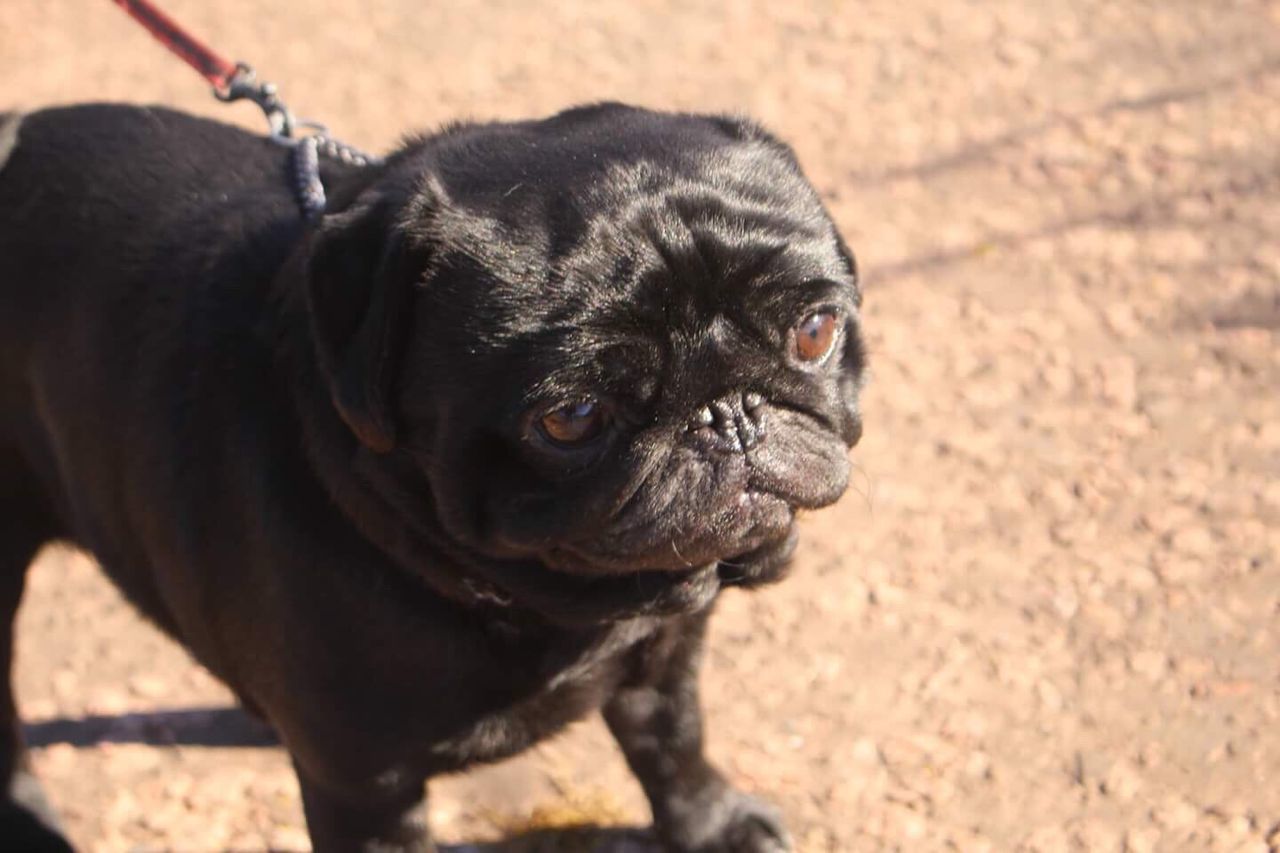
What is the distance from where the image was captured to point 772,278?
251cm

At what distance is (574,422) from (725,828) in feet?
4.88

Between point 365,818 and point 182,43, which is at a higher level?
point 182,43

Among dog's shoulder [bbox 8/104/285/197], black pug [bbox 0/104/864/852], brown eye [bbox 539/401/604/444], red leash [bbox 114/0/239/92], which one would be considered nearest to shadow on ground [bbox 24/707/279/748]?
black pug [bbox 0/104/864/852]

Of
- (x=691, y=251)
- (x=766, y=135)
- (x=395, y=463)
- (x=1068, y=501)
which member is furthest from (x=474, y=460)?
(x=1068, y=501)

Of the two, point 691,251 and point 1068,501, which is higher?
point 691,251

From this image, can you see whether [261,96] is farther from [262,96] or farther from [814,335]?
[814,335]

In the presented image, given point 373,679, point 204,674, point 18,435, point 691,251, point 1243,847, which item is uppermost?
point 691,251

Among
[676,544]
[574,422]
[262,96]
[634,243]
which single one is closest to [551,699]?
[676,544]

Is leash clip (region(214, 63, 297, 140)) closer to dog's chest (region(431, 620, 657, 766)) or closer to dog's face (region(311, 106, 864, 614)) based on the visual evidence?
dog's face (region(311, 106, 864, 614))

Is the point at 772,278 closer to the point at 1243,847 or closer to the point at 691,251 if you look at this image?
the point at 691,251

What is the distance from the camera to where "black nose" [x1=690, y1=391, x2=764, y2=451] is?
8.26 feet

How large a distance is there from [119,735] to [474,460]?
2063 mm

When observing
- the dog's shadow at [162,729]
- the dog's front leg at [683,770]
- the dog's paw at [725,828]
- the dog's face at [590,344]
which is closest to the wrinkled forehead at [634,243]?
the dog's face at [590,344]

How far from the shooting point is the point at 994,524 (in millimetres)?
4293
